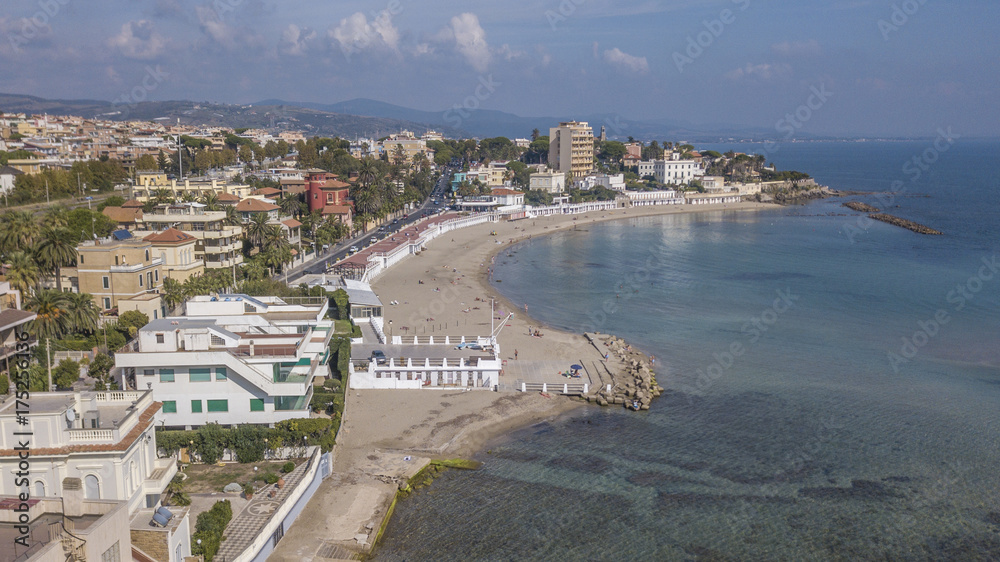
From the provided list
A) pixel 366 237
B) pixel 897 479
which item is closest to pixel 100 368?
pixel 897 479

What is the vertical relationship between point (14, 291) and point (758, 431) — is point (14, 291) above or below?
above

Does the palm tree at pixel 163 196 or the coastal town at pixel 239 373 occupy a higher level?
the palm tree at pixel 163 196

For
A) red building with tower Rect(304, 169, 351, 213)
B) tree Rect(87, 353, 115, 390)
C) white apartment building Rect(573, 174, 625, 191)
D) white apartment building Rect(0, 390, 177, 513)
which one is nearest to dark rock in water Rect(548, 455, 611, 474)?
white apartment building Rect(0, 390, 177, 513)

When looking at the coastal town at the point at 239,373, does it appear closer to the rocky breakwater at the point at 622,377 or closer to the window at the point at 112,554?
the window at the point at 112,554

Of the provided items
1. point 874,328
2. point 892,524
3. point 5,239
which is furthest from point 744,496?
point 5,239

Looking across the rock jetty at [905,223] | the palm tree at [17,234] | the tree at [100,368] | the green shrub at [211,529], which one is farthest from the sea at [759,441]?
the rock jetty at [905,223]

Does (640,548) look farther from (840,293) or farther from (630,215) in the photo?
(630,215)
